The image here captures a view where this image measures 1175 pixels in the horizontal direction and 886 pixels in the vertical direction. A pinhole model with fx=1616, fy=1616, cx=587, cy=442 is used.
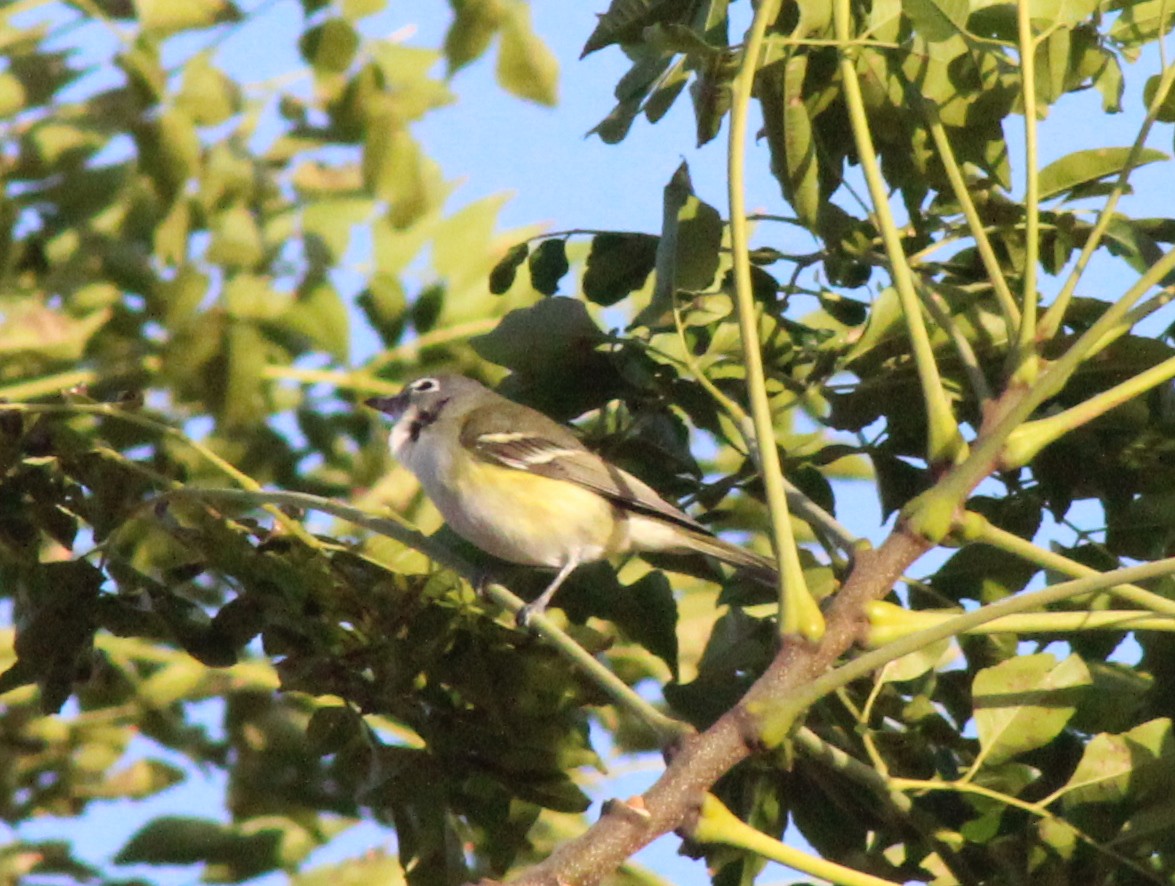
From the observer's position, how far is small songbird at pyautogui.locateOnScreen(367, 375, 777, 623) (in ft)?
9.77

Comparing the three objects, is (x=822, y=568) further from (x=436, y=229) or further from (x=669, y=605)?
(x=436, y=229)

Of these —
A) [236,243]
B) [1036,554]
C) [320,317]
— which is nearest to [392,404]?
[320,317]

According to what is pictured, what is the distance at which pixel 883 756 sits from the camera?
181cm

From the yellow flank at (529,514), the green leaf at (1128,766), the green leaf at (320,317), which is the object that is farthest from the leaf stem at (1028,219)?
the green leaf at (320,317)

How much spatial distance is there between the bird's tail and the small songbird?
0.17 metres

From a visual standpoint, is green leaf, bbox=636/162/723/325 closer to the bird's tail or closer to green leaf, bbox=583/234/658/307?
green leaf, bbox=583/234/658/307

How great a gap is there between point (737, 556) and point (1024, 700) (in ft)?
2.81

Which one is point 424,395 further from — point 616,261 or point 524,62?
point 616,261

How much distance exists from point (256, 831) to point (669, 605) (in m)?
0.90

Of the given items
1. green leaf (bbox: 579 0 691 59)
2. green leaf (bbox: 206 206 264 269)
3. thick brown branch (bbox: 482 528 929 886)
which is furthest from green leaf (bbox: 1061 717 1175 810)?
green leaf (bbox: 206 206 264 269)

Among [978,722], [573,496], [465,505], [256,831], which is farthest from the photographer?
[573,496]

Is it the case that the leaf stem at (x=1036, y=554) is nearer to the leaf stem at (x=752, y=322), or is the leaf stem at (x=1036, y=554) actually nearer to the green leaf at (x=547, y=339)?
the leaf stem at (x=752, y=322)

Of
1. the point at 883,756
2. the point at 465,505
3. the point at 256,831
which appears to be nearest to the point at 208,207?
the point at 465,505

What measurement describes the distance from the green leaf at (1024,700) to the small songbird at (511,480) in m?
1.13
